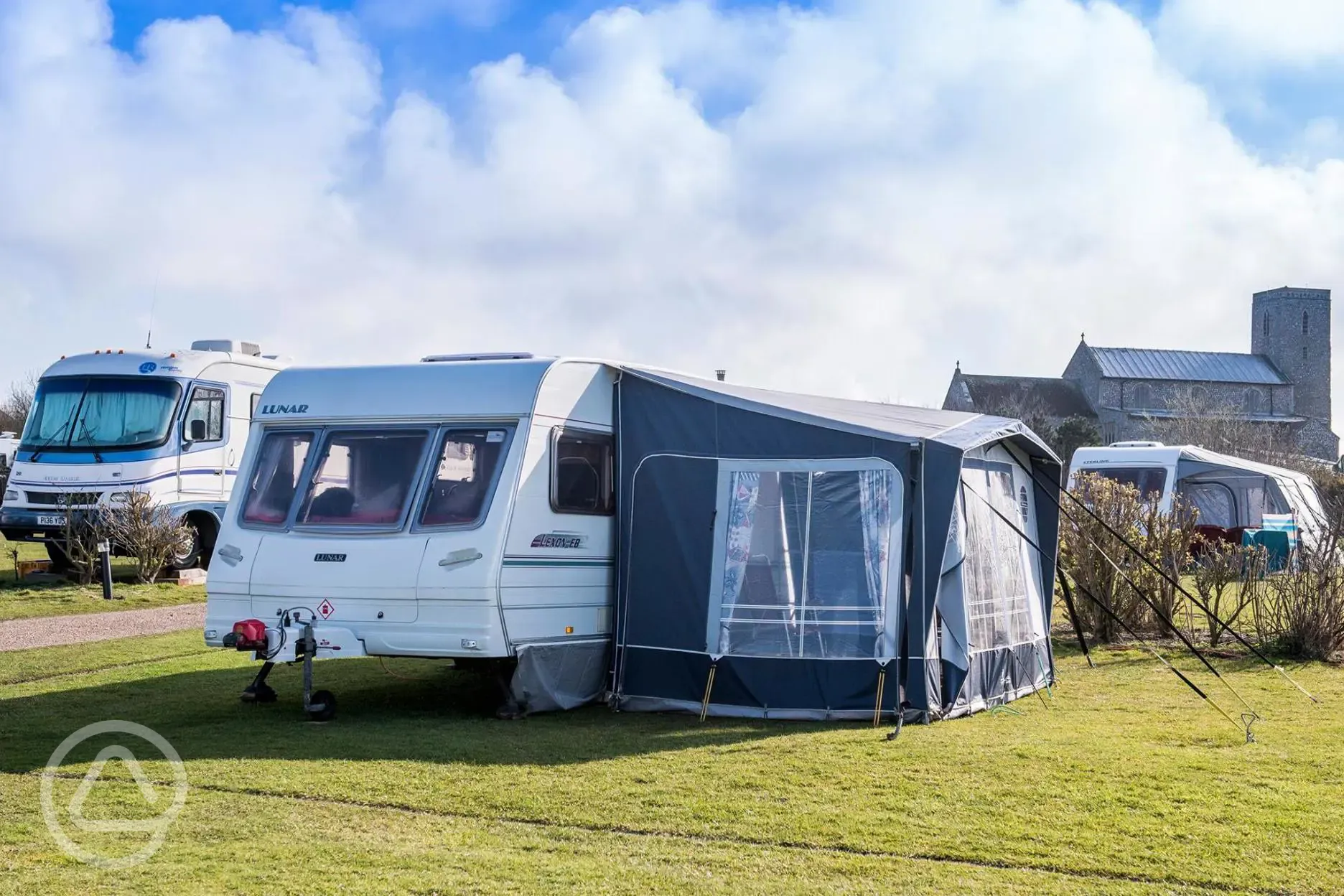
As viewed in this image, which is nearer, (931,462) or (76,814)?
(76,814)

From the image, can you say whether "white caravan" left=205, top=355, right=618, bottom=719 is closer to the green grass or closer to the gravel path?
the gravel path

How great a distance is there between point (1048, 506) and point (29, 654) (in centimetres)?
893

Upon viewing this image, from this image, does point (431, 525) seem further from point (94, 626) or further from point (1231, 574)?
point (1231, 574)

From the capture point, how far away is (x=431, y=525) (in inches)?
343

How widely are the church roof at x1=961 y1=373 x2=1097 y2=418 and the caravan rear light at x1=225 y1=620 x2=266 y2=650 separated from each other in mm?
60713

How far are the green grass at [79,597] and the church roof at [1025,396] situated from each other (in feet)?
178

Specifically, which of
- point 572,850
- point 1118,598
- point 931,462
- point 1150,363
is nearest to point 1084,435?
point 1150,363

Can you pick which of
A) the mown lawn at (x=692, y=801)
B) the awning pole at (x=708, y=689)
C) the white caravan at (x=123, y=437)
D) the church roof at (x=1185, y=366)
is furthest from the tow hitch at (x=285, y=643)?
the church roof at (x=1185, y=366)

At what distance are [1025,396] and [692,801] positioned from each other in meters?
65.4

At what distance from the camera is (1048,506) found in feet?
37.8

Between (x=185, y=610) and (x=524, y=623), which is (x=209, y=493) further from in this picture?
(x=524, y=623)

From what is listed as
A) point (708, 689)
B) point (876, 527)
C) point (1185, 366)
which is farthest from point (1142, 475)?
point (1185, 366)

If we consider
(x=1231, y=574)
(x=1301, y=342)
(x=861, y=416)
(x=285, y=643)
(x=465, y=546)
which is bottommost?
(x=285, y=643)

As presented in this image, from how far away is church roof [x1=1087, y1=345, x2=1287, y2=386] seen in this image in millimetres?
69875
